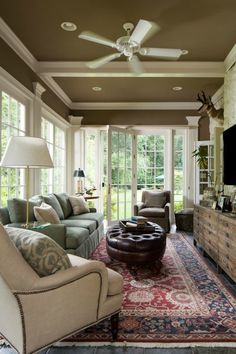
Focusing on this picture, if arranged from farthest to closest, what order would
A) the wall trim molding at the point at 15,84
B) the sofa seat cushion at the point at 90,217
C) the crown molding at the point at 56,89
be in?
the crown molding at the point at 56,89, the sofa seat cushion at the point at 90,217, the wall trim molding at the point at 15,84

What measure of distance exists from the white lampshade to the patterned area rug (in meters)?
1.52

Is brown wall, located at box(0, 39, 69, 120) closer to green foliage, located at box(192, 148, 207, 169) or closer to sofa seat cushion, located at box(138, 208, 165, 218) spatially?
sofa seat cushion, located at box(138, 208, 165, 218)

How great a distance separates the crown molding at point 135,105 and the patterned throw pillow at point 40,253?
5254 millimetres

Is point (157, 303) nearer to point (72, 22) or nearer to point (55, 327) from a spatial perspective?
point (55, 327)

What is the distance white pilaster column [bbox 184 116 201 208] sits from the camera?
6344mm

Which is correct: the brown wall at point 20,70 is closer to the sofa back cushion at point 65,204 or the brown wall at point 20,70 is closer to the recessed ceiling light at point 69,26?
the recessed ceiling light at point 69,26

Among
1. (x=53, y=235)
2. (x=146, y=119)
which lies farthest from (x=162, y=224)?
(x=53, y=235)

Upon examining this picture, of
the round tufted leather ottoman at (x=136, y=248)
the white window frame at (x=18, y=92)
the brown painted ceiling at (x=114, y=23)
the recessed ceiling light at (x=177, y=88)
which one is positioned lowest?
the round tufted leather ottoman at (x=136, y=248)

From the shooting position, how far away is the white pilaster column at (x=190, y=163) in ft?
20.8

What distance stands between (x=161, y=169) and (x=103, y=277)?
5164 millimetres

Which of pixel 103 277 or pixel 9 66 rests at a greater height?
pixel 9 66

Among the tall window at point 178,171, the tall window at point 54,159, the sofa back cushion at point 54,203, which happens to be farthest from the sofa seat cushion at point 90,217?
the tall window at point 178,171

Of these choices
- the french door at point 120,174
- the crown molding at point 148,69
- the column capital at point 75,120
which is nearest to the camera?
the crown molding at point 148,69

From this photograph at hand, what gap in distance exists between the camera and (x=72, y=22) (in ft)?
10.3
